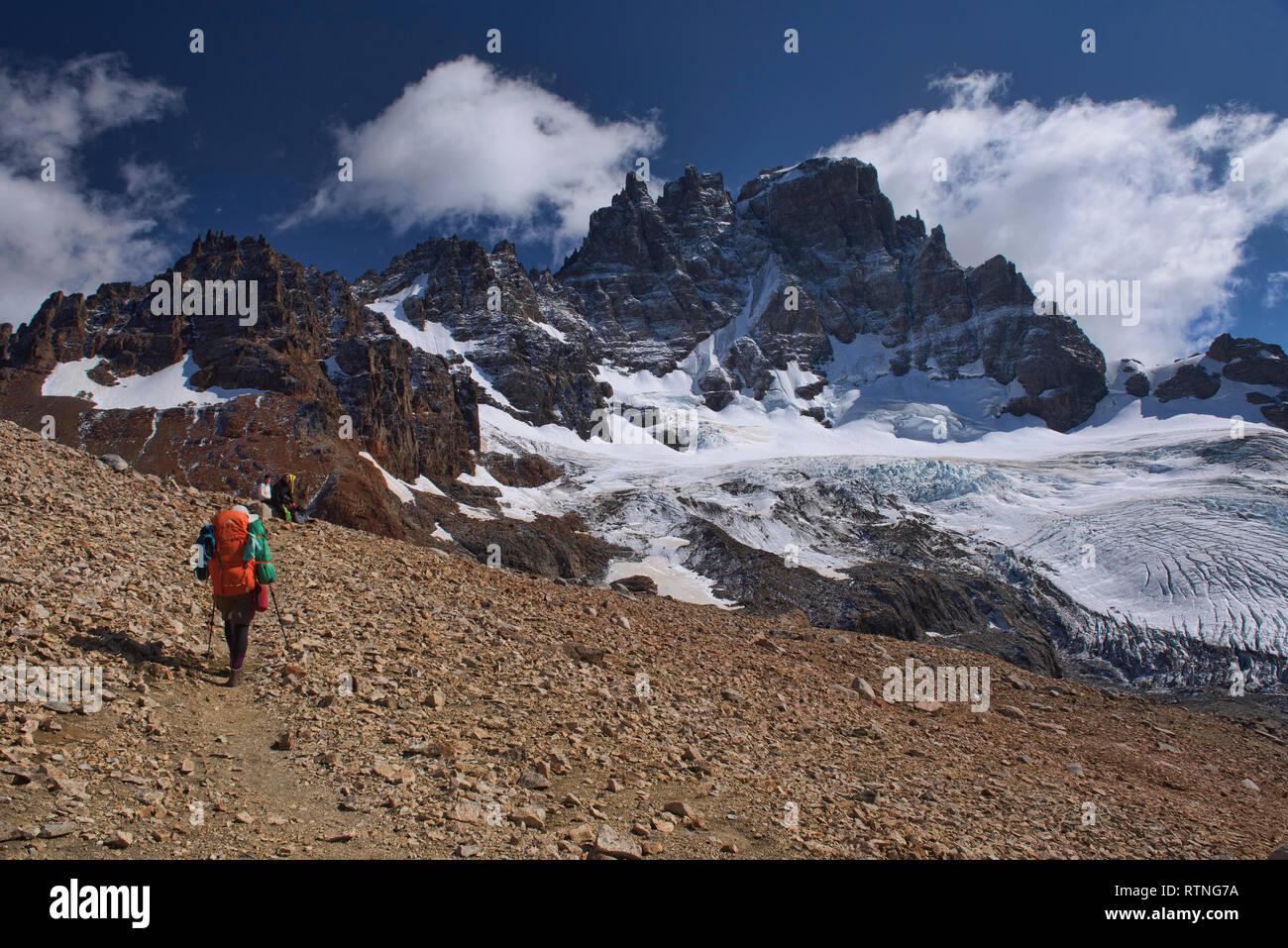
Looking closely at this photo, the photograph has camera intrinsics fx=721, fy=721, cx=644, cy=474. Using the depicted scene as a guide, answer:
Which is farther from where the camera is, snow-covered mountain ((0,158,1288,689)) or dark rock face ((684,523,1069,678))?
snow-covered mountain ((0,158,1288,689))

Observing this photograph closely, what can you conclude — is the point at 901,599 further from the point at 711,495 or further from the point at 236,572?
the point at 236,572

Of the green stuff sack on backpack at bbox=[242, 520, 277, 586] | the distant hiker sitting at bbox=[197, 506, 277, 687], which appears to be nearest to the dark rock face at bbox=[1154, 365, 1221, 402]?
the green stuff sack on backpack at bbox=[242, 520, 277, 586]

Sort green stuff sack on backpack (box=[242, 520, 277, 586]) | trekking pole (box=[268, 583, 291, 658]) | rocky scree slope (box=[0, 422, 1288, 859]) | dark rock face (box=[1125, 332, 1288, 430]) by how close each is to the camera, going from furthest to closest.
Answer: dark rock face (box=[1125, 332, 1288, 430])
trekking pole (box=[268, 583, 291, 658])
green stuff sack on backpack (box=[242, 520, 277, 586])
rocky scree slope (box=[0, 422, 1288, 859])

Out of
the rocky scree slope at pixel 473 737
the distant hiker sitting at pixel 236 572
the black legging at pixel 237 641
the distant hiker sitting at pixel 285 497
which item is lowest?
the rocky scree slope at pixel 473 737

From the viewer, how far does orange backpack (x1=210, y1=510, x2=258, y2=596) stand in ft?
27.1

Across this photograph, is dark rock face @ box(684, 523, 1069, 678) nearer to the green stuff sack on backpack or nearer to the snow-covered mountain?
the snow-covered mountain

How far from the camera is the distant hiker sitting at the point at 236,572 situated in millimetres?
8055

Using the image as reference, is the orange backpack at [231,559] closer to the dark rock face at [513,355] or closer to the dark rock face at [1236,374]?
the dark rock face at [513,355]

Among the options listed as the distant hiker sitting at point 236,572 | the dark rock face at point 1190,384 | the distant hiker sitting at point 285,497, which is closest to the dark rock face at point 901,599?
the distant hiker sitting at point 285,497

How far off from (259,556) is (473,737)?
349cm

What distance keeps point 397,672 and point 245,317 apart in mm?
98302

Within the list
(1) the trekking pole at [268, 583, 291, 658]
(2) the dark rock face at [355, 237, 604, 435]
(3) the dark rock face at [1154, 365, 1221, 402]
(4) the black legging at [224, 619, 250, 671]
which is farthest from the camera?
(3) the dark rock face at [1154, 365, 1221, 402]

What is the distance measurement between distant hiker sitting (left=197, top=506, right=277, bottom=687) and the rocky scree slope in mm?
462
